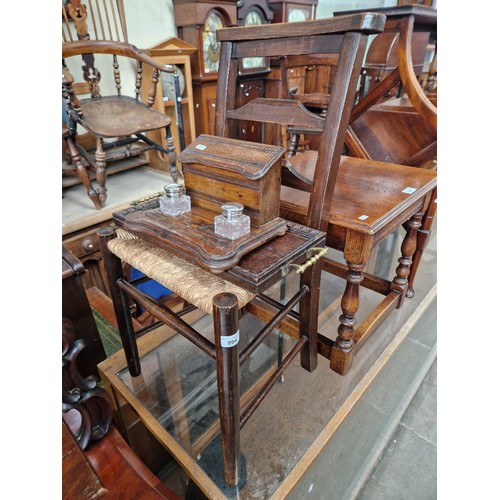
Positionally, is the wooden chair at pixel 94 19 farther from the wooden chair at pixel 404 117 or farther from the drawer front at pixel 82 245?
the wooden chair at pixel 404 117

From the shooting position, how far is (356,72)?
769 millimetres

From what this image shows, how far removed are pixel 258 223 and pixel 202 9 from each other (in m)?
2.04

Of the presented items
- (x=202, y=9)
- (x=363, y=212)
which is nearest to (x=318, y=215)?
(x=363, y=212)

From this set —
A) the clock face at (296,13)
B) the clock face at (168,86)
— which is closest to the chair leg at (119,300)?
the clock face at (168,86)

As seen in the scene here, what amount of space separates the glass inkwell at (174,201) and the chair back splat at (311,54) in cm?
31

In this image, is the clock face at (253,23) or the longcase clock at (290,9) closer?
the clock face at (253,23)

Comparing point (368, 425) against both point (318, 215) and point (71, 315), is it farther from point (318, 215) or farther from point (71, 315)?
point (71, 315)

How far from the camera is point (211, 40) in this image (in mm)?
2342

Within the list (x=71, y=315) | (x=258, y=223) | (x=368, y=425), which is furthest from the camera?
(x=368, y=425)

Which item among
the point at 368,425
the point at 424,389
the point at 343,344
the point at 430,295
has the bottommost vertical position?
the point at 424,389

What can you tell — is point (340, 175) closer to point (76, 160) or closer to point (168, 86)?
point (76, 160)

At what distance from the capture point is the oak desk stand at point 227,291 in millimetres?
639

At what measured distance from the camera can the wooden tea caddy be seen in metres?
0.69

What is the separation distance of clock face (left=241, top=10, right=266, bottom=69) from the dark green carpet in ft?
6.36
